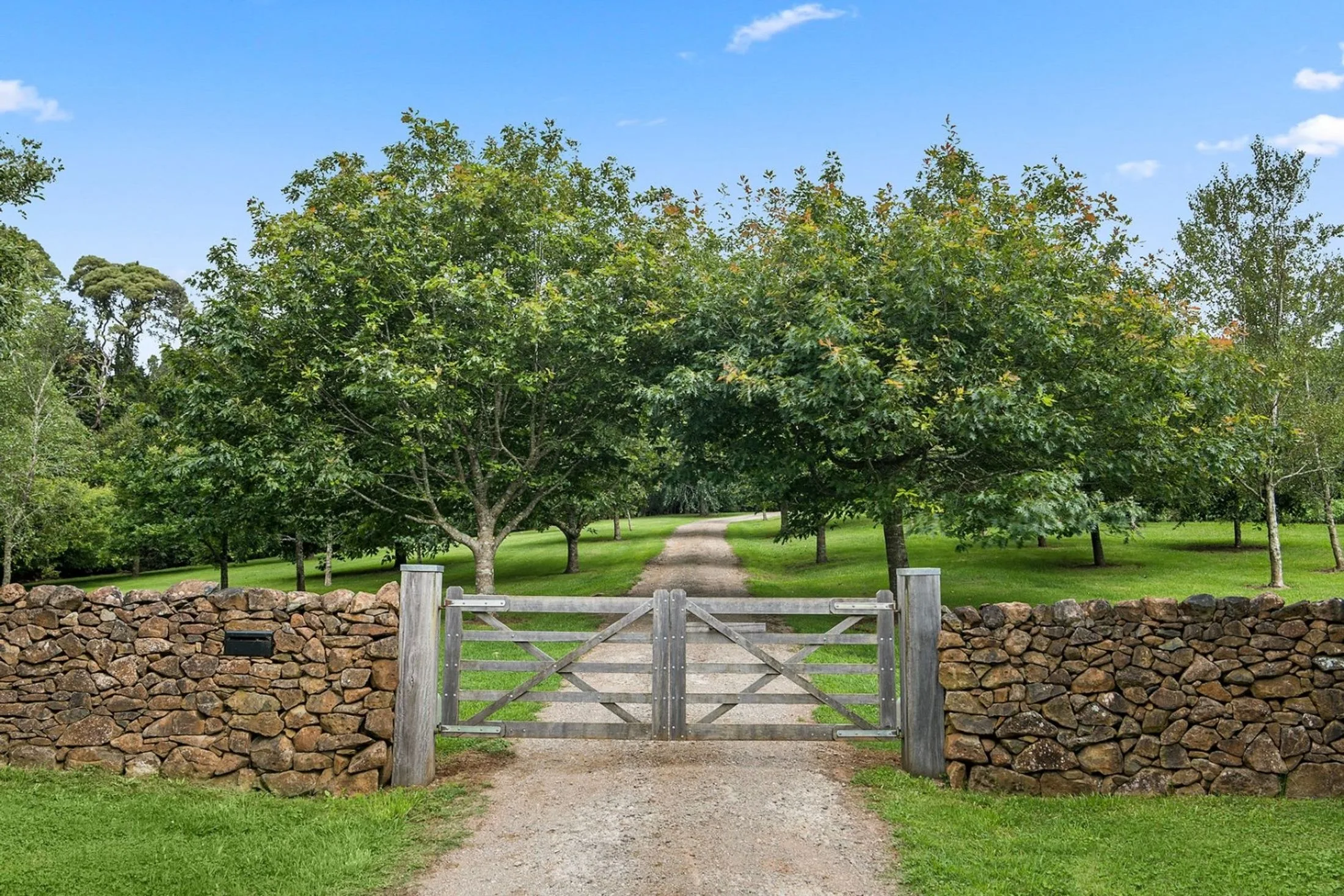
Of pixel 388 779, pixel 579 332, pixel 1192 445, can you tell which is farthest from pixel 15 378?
pixel 1192 445

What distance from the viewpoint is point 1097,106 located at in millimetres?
16703

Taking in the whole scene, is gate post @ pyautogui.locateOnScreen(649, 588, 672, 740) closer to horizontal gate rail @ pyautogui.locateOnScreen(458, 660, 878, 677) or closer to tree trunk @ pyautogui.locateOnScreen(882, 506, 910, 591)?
horizontal gate rail @ pyautogui.locateOnScreen(458, 660, 878, 677)

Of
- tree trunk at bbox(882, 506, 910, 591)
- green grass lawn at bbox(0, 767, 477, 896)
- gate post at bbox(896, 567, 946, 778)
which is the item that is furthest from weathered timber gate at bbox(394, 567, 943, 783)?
tree trunk at bbox(882, 506, 910, 591)

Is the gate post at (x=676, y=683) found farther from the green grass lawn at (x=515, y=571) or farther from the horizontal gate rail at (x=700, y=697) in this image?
the green grass lawn at (x=515, y=571)

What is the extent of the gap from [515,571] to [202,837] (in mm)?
27565

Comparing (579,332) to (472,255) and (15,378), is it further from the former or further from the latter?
(15,378)

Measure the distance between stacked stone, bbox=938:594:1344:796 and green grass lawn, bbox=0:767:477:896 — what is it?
194 inches

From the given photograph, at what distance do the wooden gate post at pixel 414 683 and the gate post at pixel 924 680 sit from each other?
4.53 metres

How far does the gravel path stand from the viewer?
5.67 m

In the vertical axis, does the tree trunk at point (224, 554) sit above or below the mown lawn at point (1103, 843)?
above

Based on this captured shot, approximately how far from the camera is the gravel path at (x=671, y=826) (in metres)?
5.67

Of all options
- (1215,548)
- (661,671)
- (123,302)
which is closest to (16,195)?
(661,671)

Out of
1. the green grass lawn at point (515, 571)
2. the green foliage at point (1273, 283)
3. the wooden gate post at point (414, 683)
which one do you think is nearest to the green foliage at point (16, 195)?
the wooden gate post at point (414, 683)

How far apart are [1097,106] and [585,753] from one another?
16087mm
